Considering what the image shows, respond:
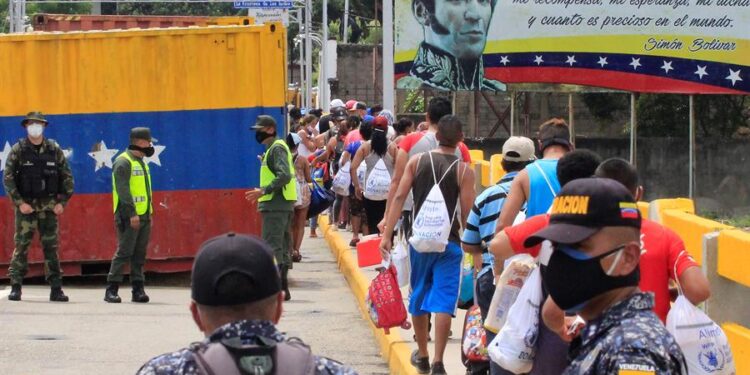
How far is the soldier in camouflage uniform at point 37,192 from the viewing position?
1353cm

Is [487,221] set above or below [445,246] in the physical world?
above

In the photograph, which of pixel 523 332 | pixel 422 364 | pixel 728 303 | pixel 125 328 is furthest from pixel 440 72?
pixel 523 332

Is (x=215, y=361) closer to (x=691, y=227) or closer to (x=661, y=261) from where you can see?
(x=661, y=261)

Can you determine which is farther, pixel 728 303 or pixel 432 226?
pixel 432 226

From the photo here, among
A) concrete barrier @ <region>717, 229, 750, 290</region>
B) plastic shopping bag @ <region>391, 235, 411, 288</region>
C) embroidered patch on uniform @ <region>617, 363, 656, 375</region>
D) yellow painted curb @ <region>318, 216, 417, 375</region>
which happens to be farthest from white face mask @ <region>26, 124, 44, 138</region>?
embroidered patch on uniform @ <region>617, 363, 656, 375</region>

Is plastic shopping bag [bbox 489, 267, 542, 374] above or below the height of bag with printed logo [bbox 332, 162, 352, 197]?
above

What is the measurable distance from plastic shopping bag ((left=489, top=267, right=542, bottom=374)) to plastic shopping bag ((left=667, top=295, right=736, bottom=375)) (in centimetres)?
50

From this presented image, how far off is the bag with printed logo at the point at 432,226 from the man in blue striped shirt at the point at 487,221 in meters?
1.17

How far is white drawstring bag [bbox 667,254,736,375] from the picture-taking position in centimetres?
518

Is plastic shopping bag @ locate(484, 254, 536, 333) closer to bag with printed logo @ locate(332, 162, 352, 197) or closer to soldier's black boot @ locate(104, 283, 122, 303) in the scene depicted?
soldier's black boot @ locate(104, 283, 122, 303)

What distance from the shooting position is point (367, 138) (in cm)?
1741

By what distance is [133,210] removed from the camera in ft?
44.4

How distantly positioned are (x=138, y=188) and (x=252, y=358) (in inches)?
426

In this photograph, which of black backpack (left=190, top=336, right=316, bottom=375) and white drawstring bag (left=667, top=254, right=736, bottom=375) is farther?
white drawstring bag (left=667, top=254, right=736, bottom=375)
